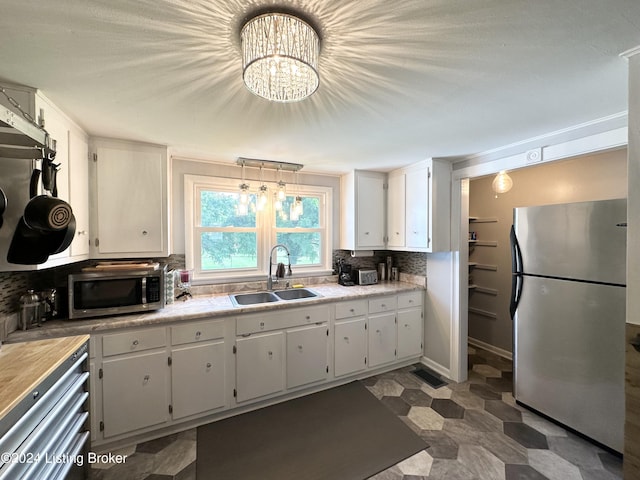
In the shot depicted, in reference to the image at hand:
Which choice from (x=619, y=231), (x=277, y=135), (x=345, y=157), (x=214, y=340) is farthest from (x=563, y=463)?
(x=277, y=135)

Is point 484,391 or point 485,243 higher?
point 485,243

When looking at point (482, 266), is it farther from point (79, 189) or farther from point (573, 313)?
point (79, 189)

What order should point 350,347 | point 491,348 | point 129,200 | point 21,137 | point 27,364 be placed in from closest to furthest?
point 21,137
point 27,364
point 129,200
point 350,347
point 491,348

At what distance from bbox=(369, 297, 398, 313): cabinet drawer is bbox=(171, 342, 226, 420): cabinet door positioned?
1521 mm

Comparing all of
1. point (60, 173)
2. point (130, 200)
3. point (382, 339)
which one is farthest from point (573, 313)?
point (60, 173)

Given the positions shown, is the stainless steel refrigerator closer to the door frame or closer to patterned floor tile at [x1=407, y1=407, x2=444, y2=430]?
the door frame

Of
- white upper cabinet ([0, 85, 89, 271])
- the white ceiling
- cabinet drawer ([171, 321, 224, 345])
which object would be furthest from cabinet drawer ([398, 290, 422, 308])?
white upper cabinet ([0, 85, 89, 271])

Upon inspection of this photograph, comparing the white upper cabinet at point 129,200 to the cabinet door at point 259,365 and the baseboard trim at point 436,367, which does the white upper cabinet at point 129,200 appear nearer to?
the cabinet door at point 259,365

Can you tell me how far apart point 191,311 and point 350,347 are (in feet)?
5.10

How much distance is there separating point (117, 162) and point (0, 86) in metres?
0.81

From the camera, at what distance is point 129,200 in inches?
83.9

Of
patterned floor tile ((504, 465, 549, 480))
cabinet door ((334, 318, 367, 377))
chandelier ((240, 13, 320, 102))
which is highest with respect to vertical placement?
chandelier ((240, 13, 320, 102))

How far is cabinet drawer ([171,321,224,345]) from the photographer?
1.99 m

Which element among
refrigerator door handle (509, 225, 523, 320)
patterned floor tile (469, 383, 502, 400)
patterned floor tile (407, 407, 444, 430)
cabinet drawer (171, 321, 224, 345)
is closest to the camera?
cabinet drawer (171, 321, 224, 345)
